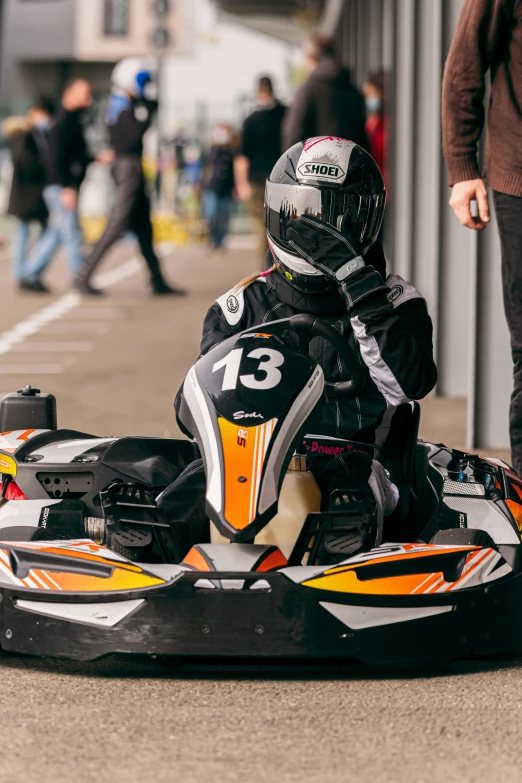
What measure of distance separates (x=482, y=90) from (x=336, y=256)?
126 cm

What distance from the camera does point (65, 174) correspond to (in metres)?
16.5

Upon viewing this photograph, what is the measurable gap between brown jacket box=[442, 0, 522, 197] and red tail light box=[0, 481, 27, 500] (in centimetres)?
178

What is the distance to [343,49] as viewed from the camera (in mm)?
27922

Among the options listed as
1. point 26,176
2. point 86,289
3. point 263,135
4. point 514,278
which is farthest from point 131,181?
point 514,278

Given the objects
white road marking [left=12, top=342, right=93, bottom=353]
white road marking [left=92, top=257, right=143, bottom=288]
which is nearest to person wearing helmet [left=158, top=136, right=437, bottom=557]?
white road marking [left=12, top=342, right=93, bottom=353]

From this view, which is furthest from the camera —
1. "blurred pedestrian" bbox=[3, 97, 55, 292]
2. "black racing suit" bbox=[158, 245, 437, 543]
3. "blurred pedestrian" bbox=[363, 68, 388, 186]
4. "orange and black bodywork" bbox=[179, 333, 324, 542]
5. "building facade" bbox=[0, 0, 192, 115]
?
"building facade" bbox=[0, 0, 192, 115]

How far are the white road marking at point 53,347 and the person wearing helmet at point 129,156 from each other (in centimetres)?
370

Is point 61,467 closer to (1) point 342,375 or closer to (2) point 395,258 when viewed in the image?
(1) point 342,375

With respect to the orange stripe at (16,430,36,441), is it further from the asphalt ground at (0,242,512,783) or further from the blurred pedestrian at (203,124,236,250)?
the blurred pedestrian at (203,124,236,250)

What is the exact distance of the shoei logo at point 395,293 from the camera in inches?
184

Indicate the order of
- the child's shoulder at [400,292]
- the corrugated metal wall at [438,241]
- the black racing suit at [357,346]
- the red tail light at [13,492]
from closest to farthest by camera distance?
the black racing suit at [357,346] → the child's shoulder at [400,292] → the red tail light at [13,492] → the corrugated metal wall at [438,241]

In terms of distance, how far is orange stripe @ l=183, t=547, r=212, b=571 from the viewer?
12.9 feet

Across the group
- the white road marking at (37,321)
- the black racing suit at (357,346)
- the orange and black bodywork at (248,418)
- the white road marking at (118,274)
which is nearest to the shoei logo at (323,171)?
the black racing suit at (357,346)

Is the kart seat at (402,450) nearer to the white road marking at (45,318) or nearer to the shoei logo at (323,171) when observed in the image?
the shoei logo at (323,171)
